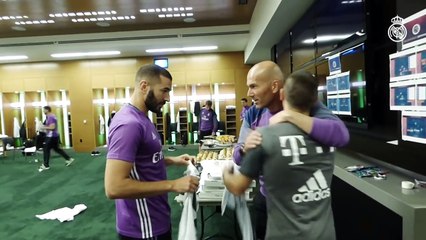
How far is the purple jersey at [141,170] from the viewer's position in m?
1.51

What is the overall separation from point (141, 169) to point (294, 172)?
0.79 metres

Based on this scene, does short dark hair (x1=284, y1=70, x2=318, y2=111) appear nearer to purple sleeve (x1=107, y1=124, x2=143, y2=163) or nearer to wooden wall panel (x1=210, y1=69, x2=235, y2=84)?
purple sleeve (x1=107, y1=124, x2=143, y2=163)

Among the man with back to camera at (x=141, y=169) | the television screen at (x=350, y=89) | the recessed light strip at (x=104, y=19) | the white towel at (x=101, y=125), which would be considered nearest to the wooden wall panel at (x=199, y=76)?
the white towel at (x=101, y=125)

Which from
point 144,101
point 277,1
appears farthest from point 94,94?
point 144,101

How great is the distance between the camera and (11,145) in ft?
33.1

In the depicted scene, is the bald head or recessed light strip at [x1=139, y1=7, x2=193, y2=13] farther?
recessed light strip at [x1=139, y1=7, x2=193, y2=13]

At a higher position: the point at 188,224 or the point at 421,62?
the point at 421,62

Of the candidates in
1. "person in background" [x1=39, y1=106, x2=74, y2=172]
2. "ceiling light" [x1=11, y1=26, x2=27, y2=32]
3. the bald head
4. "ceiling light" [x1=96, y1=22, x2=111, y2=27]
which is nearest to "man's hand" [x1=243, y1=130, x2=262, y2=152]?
the bald head

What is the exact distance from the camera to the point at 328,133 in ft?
4.32

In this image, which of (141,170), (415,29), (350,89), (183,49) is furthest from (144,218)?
(183,49)

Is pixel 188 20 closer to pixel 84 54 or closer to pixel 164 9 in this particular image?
pixel 164 9

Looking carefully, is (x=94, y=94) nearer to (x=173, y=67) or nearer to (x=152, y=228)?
(x=173, y=67)

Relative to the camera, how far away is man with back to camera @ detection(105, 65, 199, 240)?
4.73ft

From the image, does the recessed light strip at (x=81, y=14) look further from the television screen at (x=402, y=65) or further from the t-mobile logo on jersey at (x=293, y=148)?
the t-mobile logo on jersey at (x=293, y=148)
